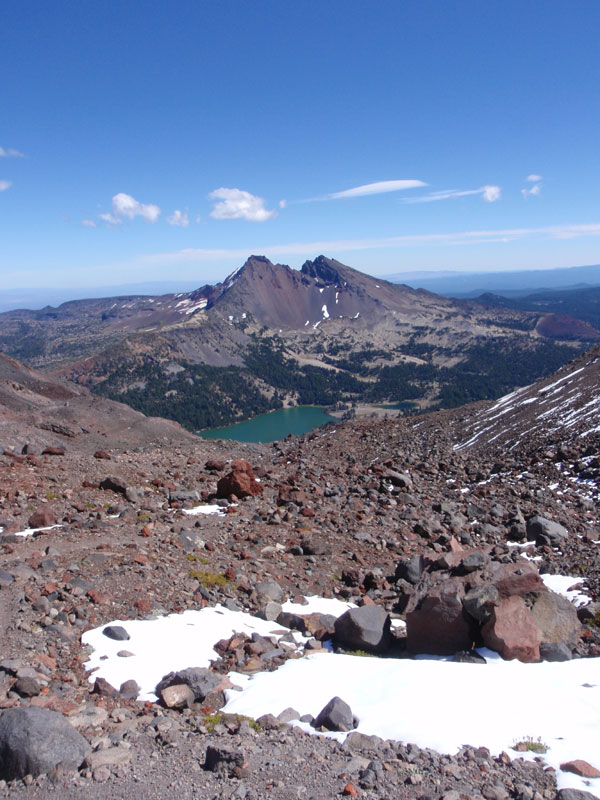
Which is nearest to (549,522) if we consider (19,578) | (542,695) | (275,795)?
(542,695)

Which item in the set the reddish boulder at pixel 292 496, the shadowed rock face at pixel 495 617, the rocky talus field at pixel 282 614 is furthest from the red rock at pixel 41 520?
the shadowed rock face at pixel 495 617

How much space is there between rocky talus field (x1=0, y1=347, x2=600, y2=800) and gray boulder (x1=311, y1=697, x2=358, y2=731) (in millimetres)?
24

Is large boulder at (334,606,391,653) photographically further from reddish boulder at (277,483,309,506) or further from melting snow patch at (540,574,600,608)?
reddish boulder at (277,483,309,506)

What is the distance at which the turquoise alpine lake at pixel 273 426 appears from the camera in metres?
147

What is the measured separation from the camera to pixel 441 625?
32.2 feet

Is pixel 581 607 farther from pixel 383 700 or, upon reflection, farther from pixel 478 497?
pixel 478 497

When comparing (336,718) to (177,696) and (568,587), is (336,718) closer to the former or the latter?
(177,696)

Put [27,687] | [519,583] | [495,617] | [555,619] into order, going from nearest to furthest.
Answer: [27,687], [495,617], [555,619], [519,583]

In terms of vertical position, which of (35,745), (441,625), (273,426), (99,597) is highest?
(35,745)

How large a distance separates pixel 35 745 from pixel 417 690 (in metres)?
5.34

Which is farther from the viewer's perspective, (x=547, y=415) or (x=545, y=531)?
(x=547, y=415)

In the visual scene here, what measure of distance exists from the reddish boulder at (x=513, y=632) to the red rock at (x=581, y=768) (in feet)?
9.66

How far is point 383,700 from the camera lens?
7867mm

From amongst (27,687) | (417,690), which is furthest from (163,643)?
(417,690)
